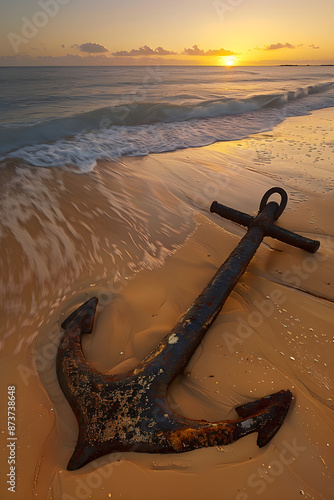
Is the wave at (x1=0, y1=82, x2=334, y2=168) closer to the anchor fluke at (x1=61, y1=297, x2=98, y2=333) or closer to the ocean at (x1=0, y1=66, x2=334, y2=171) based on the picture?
the ocean at (x1=0, y1=66, x2=334, y2=171)

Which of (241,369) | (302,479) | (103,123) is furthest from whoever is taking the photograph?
(103,123)

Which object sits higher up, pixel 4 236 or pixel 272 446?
pixel 4 236

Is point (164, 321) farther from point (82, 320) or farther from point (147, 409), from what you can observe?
point (147, 409)

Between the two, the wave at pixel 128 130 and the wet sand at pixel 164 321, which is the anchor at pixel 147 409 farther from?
the wave at pixel 128 130

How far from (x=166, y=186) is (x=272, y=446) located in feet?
13.1

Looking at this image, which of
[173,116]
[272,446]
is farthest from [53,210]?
[173,116]

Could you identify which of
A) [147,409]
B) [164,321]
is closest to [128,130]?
[164,321]

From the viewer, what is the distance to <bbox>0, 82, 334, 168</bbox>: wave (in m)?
5.99

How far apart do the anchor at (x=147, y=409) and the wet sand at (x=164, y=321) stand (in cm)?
10

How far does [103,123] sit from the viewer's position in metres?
10.7

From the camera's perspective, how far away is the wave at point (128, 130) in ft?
19.7

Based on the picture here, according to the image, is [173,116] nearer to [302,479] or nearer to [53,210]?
[53,210]

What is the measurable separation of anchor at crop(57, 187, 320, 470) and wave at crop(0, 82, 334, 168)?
431 centimetres

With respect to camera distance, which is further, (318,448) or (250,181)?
(250,181)
